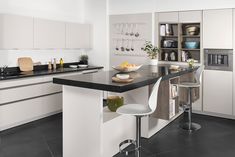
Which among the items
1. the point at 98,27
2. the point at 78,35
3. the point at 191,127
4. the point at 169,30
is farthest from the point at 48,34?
the point at 191,127

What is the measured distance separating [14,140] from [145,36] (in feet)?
12.3

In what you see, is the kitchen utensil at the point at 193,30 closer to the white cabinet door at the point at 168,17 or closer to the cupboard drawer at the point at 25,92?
the white cabinet door at the point at 168,17

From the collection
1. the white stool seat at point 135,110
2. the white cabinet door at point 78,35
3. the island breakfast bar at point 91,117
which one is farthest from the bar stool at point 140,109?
the white cabinet door at point 78,35

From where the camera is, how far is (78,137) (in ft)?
10.3

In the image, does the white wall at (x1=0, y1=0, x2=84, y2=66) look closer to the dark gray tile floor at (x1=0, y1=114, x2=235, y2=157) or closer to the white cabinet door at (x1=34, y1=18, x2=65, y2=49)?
the white cabinet door at (x1=34, y1=18, x2=65, y2=49)

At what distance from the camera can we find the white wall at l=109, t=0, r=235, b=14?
16.8 feet

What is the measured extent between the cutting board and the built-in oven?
147 inches

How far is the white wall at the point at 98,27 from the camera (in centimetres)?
666

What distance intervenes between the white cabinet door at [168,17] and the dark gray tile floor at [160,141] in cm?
232

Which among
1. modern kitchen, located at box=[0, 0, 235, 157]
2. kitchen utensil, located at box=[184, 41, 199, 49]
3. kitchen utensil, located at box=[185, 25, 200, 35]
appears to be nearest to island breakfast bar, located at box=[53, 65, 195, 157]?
modern kitchen, located at box=[0, 0, 235, 157]

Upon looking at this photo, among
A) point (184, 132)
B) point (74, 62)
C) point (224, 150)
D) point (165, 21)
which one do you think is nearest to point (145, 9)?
point (165, 21)

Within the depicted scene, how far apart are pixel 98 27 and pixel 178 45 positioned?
2251 millimetres

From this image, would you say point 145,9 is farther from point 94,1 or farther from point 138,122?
point 138,122

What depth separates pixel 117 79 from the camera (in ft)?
9.56
